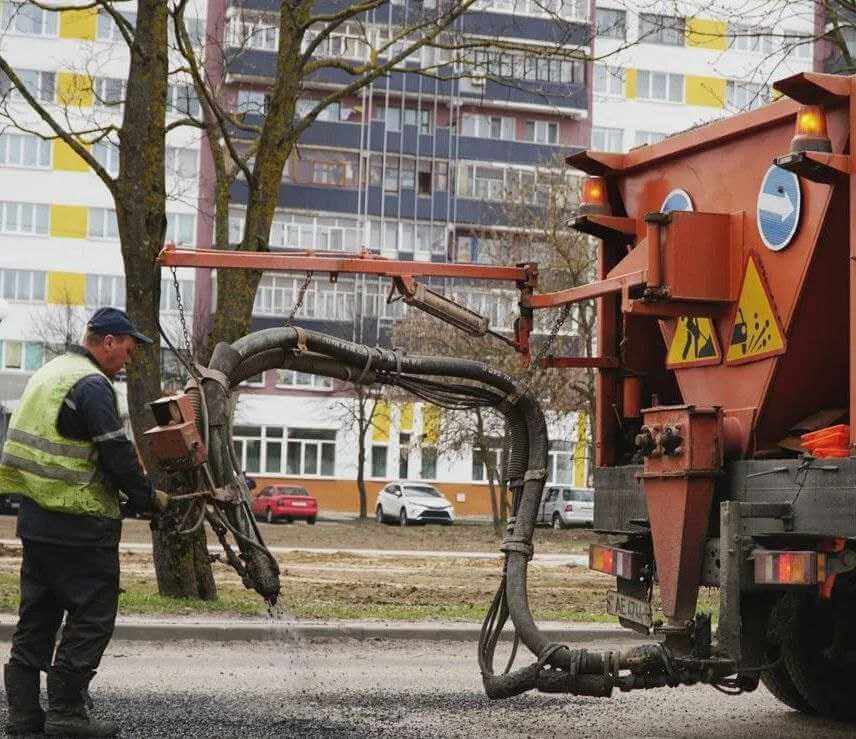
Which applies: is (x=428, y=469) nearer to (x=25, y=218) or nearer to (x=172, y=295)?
(x=172, y=295)

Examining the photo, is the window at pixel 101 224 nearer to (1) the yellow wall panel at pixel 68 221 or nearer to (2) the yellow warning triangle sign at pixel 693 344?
(1) the yellow wall panel at pixel 68 221

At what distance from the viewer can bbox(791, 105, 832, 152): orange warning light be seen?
574cm

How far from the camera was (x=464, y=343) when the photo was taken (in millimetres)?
34812

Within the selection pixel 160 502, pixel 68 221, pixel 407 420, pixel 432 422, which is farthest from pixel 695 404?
pixel 68 221

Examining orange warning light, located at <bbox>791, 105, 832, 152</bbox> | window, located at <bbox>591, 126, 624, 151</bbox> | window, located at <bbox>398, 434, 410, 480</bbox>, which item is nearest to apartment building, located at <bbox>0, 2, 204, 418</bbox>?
window, located at <bbox>398, 434, 410, 480</bbox>

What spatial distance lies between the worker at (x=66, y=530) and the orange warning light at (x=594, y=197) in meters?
2.50

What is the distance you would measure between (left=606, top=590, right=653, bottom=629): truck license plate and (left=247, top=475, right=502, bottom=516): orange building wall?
47.3 m

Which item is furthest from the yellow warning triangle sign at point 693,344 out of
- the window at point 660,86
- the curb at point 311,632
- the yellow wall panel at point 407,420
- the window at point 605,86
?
the window at point 660,86

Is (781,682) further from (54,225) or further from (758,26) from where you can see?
(54,225)

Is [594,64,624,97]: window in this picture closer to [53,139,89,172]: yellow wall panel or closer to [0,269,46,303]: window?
[53,139,89,172]: yellow wall panel

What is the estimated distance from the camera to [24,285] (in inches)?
2114

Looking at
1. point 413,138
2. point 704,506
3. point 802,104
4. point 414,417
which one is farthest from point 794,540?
point 413,138

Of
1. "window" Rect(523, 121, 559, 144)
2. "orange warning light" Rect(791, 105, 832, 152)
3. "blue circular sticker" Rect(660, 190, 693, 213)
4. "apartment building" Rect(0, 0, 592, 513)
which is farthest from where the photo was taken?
"window" Rect(523, 121, 559, 144)

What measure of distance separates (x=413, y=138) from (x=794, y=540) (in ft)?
165
